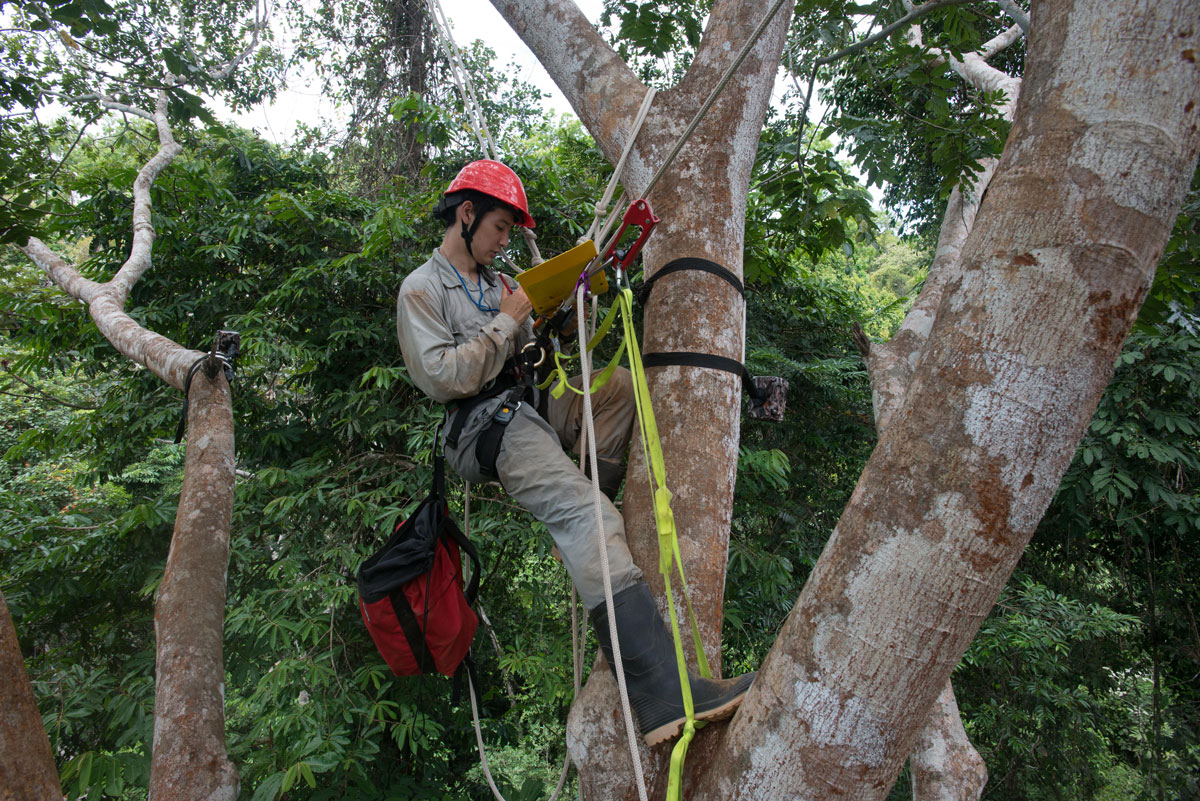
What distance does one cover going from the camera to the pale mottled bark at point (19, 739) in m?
1.25

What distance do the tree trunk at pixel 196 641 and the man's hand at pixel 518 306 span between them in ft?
3.66

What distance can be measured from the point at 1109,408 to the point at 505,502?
369 centimetres

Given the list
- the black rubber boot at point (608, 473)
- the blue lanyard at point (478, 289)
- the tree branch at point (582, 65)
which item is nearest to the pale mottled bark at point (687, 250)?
the tree branch at point (582, 65)

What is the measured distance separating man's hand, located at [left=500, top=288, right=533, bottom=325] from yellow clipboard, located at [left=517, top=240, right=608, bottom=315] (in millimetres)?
34

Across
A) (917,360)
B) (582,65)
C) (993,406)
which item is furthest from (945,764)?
(582,65)

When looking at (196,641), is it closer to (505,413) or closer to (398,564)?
(398,564)

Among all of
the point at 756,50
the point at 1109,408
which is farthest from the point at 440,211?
the point at 1109,408

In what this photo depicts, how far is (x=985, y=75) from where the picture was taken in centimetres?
430

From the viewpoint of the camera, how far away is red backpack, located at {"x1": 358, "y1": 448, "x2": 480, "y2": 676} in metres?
1.94

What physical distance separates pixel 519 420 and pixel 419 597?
597mm

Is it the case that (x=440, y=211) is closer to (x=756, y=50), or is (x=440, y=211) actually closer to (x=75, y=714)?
(x=756, y=50)

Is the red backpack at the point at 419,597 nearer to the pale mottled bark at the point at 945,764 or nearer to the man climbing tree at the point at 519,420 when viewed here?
the man climbing tree at the point at 519,420

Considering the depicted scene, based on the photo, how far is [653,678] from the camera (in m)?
1.38

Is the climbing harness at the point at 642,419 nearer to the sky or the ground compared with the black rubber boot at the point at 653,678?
nearer to the sky
